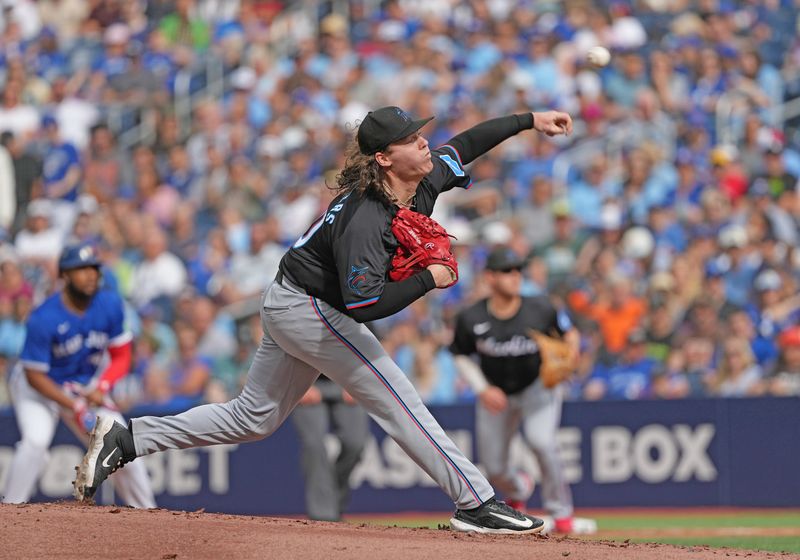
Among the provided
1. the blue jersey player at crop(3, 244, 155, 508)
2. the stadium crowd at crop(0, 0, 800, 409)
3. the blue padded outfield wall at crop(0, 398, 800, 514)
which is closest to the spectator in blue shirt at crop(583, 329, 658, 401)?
the stadium crowd at crop(0, 0, 800, 409)

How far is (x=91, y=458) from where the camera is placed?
6.41 metres

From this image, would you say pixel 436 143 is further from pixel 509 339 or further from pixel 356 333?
pixel 356 333

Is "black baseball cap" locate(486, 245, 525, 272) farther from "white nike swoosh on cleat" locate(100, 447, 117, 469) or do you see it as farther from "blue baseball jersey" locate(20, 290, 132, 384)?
"white nike swoosh on cleat" locate(100, 447, 117, 469)

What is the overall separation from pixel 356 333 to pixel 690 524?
5.82 metres

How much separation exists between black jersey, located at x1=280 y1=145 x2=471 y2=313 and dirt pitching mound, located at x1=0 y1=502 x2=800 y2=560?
1049mm

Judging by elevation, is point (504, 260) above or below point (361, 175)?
above

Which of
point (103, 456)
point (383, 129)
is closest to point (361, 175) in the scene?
point (383, 129)

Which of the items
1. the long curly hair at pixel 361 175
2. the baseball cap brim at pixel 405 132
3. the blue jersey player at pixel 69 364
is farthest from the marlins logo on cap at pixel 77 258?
the baseball cap brim at pixel 405 132

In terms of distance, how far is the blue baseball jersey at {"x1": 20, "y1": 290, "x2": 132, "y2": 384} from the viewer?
28.2 feet

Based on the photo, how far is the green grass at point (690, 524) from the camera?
30.0ft

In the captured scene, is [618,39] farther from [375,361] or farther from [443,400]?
[375,361]

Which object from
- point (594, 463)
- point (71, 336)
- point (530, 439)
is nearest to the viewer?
point (71, 336)

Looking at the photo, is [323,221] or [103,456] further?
[103,456]

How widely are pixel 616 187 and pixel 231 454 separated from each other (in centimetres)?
533
